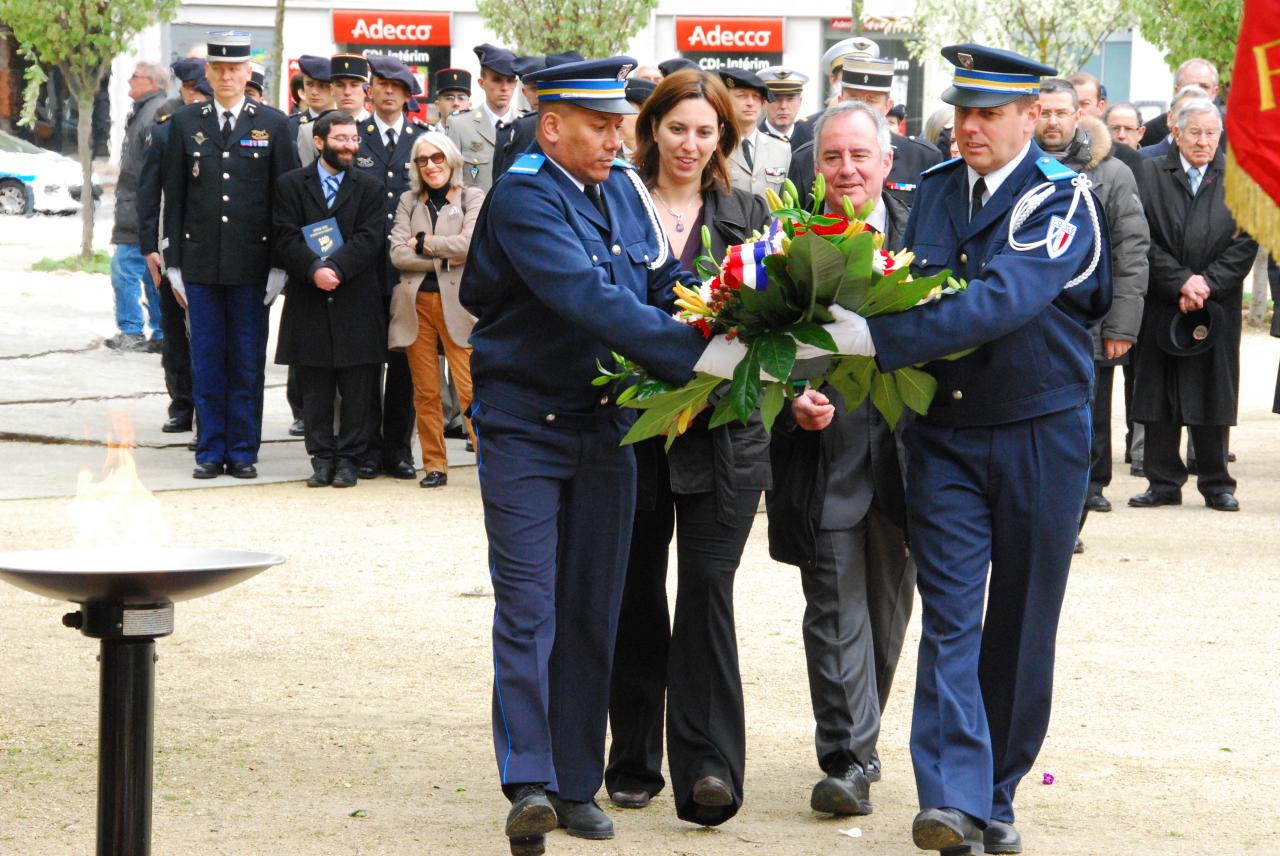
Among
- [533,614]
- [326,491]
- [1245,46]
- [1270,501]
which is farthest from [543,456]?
[1270,501]

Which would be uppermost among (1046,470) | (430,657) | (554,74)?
(554,74)

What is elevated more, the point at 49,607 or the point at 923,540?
the point at 923,540

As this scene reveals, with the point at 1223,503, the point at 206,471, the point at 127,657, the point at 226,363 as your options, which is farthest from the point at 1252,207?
the point at 206,471

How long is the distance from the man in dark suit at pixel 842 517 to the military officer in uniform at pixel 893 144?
0.50 m

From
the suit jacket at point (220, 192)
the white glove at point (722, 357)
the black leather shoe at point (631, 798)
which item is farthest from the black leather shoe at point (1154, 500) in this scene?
the white glove at point (722, 357)

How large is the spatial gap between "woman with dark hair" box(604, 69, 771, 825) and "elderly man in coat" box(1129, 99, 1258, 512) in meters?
5.48

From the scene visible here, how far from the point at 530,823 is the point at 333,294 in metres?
6.31

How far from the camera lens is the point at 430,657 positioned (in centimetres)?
686

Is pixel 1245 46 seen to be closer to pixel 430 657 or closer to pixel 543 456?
pixel 543 456

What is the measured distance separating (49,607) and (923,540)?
4116mm

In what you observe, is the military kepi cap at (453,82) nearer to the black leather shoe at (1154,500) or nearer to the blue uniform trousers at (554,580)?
the black leather shoe at (1154,500)

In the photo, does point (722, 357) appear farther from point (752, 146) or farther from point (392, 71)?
point (392, 71)

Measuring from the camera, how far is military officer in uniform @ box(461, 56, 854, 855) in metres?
4.71

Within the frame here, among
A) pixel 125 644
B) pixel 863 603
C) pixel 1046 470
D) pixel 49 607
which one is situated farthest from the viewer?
pixel 49 607
